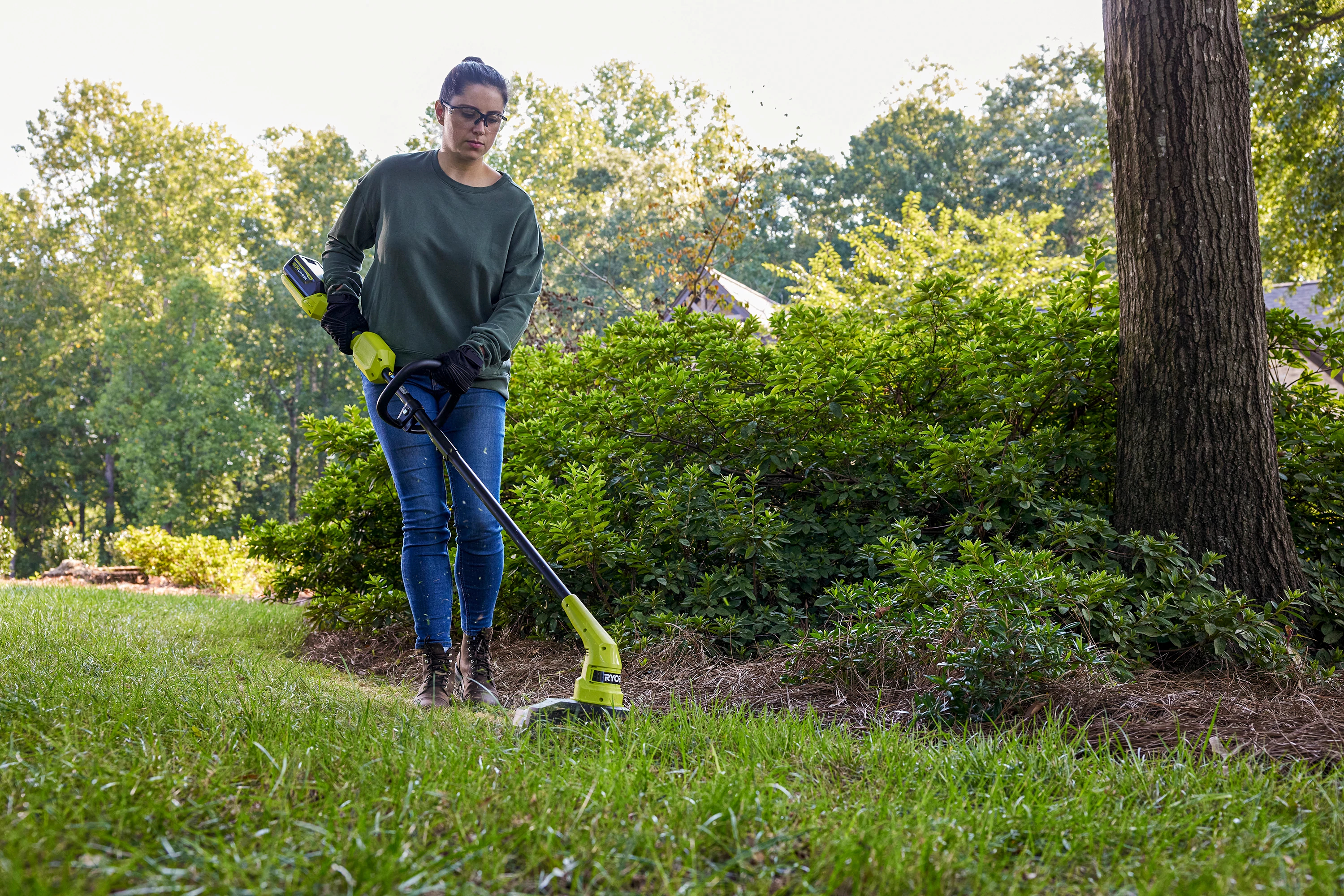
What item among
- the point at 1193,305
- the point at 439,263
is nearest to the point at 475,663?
the point at 439,263

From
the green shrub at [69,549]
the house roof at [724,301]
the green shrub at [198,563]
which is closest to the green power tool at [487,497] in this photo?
the house roof at [724,301]

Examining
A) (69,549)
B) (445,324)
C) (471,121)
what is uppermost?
(471,121)

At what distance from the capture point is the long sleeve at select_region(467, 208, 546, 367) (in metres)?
3.24

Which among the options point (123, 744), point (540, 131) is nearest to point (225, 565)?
point (123, 744)

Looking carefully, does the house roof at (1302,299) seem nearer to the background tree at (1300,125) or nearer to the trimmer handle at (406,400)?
the background tree at (1300,125)

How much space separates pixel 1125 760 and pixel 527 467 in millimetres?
2983

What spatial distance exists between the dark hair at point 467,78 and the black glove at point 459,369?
0.87 metres

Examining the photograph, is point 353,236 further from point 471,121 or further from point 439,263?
point 471,121

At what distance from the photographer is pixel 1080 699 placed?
281 cm

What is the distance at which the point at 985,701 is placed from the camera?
9.08ft

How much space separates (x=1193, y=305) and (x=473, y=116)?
2973 millimetres

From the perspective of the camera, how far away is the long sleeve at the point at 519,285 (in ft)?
10.6

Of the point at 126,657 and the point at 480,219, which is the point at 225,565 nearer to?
the point at 126,657

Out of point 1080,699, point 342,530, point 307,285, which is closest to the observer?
point 1080,699
